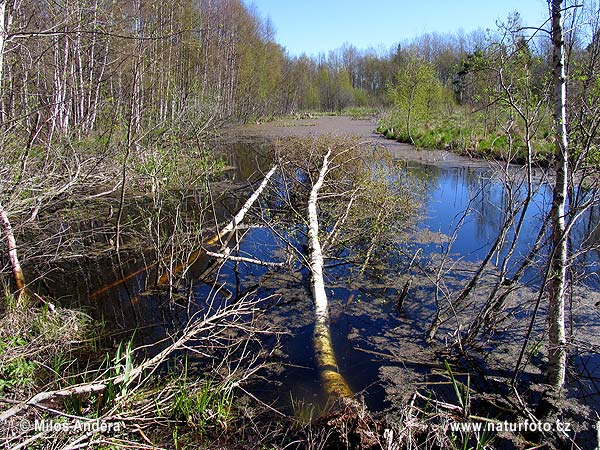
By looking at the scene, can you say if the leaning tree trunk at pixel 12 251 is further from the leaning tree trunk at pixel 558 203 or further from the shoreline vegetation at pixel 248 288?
the leaning tree trunk at pixel 558 203

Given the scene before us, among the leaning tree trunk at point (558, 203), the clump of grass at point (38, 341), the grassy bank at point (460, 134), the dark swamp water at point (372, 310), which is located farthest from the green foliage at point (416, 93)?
the clump of grass at point (38, 341)

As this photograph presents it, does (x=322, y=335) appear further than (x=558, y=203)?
Yes

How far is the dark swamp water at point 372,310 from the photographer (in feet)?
13.2

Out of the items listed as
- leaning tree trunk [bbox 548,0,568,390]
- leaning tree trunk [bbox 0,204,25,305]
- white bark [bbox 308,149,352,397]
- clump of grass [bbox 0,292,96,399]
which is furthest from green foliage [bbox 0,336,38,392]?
leaning tree trunk [bbox 548,0,568,390]

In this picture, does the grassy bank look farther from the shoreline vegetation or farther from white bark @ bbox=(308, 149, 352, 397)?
white bark @ bbox=(308, 149, 352, 397)

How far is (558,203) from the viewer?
336cm

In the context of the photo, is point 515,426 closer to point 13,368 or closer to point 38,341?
point 13,368

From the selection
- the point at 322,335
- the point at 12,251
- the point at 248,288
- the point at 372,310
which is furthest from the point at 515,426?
the point at 12,251

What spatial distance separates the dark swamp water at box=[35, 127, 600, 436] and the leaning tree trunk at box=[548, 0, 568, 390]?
10.7 inches

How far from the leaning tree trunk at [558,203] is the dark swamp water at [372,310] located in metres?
0.27

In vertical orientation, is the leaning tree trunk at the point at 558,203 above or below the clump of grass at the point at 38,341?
above

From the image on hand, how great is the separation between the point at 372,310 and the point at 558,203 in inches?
105

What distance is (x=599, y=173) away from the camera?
3939 millimetres

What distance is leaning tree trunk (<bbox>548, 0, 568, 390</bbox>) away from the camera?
3.24 m
